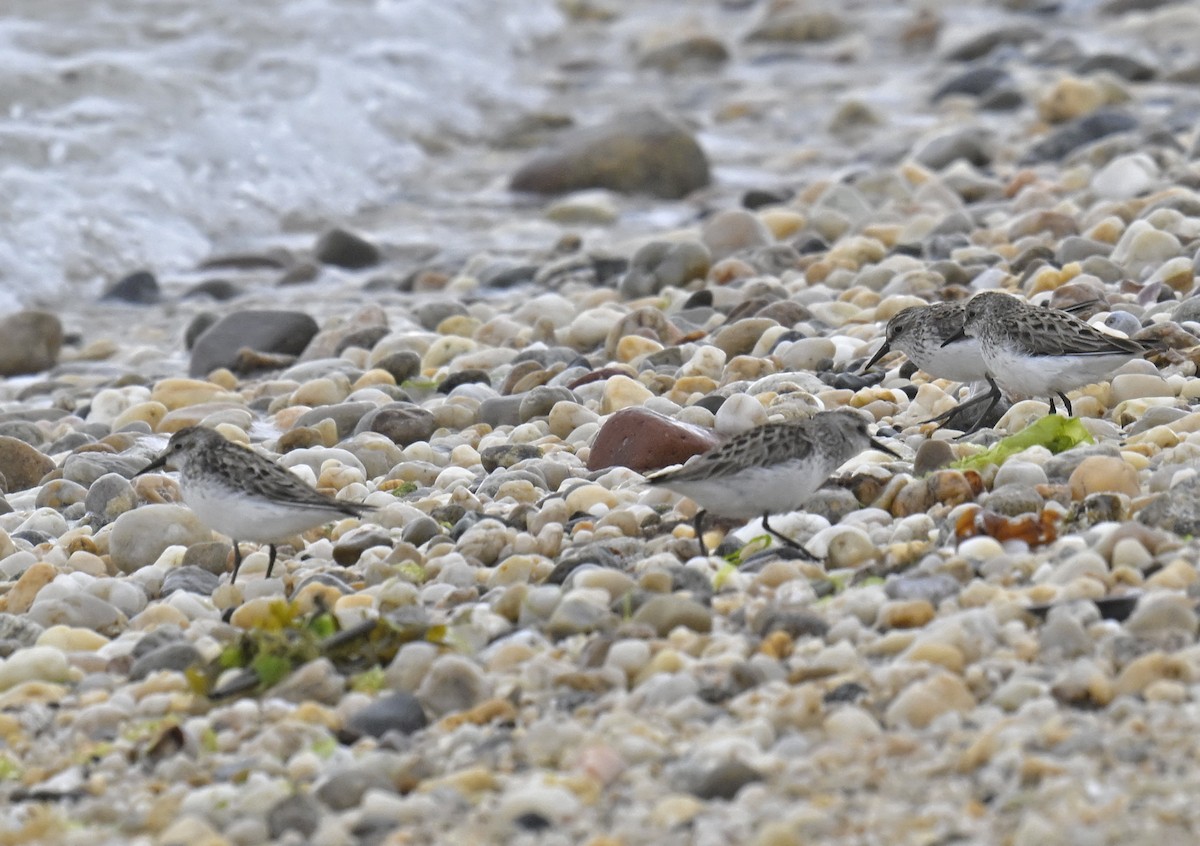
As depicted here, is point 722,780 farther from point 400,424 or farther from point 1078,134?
point 1078,134

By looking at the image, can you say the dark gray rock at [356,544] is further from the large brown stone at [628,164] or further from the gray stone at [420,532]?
the large brown stone at [628,164]

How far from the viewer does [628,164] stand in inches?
580

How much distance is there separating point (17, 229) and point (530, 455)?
794 cm

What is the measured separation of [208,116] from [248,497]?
38.1ft

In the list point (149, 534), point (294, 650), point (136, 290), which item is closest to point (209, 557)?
point (149, 534)

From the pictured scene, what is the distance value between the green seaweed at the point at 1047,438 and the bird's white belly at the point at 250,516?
7.75 feet

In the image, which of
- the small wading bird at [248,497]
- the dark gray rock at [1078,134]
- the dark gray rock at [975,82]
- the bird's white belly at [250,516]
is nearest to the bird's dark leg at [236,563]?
the small wading bird at [248,497]

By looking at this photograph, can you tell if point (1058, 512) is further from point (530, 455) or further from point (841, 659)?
point (530, 455)

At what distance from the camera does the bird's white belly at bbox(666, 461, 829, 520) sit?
17.8 feet

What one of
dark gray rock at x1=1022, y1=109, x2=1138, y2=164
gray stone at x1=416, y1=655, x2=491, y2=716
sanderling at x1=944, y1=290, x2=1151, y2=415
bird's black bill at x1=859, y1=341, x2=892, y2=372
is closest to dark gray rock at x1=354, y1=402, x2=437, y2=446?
bird's black bill at x1=859, y1=341, x2=892, y2=372

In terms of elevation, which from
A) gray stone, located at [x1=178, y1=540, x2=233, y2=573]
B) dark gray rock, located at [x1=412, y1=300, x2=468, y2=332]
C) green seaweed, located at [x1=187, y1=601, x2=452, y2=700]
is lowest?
dark gray rock, located at [x1=412, y1=300, x2=468, y2=332]

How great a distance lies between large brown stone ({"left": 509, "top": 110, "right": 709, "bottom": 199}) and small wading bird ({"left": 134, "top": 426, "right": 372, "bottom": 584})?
357 inches

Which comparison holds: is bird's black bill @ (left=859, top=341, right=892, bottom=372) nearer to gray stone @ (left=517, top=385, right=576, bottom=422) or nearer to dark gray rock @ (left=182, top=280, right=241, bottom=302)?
gray stone @ (left=517, top=385, right=576, bottom=422)

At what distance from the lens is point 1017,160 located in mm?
13750
